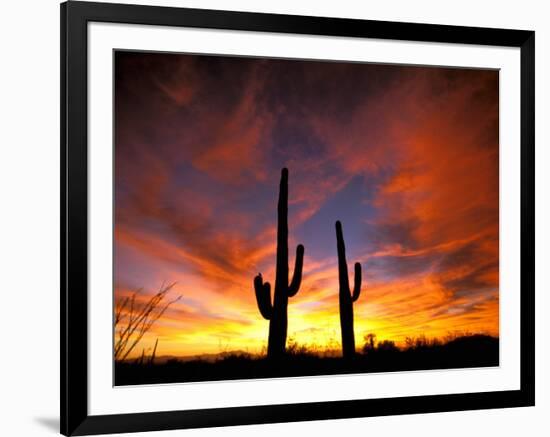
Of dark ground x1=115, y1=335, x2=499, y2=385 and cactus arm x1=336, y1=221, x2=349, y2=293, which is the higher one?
cactus arm x1=336, y1=221, x2=349, y2=293

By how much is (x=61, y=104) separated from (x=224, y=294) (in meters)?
0.84

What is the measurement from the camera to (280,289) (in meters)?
3.23

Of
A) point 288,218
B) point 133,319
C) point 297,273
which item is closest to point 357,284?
point 297,273

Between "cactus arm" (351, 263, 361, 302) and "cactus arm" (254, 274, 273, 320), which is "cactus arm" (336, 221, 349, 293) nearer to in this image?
"cactus arm" (351, 263, 361, 302)

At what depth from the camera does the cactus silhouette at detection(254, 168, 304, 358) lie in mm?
3209

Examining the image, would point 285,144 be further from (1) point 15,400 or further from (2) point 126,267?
(1) point 15,400

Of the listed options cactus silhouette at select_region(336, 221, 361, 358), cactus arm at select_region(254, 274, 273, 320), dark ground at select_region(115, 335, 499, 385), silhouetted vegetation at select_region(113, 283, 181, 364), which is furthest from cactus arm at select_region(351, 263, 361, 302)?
silhouetted vegetation at select_region(113, 283, 181, 364)

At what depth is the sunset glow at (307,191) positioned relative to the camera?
3.10 metres

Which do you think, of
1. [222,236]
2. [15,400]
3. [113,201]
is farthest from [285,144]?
[15,400]

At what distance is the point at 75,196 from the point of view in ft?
9.75

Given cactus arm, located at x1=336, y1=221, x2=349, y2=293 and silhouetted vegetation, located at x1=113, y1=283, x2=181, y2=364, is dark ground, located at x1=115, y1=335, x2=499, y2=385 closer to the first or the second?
silhouetted vegetation, located at x1=113, y1=283, x2=181, y2=364

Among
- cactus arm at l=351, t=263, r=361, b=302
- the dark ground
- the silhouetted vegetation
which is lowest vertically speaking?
the dark ground

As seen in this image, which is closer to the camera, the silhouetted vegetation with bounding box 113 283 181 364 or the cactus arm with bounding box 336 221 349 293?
the silhouetted vegetation with bounding box 113 283 181 364

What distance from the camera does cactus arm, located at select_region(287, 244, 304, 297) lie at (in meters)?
3.24
